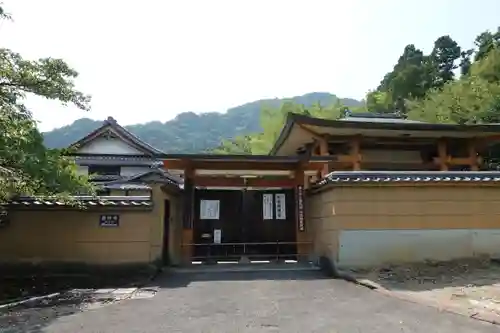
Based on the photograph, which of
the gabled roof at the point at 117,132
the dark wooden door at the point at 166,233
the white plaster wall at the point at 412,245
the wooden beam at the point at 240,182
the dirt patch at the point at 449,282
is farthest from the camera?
the gabled roof at the point at 117,132

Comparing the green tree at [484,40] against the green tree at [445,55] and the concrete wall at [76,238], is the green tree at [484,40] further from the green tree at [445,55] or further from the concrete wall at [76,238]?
the concrete wall at [76,238]

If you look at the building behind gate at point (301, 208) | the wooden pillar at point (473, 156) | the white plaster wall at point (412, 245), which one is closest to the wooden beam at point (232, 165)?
the building behind gate at point (301, 208)

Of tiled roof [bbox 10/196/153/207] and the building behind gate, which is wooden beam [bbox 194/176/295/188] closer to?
the building behind gate

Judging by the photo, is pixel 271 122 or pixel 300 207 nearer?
pixel 300 207

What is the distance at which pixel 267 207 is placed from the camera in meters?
14.5

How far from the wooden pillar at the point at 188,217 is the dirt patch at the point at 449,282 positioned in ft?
17.1

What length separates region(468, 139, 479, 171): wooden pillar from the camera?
16.6 m

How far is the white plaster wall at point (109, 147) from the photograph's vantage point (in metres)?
25.2

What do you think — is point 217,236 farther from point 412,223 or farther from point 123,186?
point 412,223

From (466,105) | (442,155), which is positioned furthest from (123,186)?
(466,105)

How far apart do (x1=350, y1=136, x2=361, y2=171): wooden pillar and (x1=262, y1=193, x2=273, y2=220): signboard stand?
3436 millimetres

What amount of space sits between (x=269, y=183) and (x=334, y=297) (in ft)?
22.5

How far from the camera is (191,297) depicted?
809cm

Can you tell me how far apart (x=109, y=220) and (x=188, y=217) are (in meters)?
3.02
